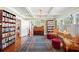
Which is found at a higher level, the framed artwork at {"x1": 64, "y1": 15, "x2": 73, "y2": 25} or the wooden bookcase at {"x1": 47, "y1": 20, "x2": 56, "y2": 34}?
the framed artwork at {"x1": 64, "y1": 15, "x2": 73, "y2": 25}

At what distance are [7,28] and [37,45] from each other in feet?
2.99

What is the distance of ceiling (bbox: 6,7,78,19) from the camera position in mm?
3432

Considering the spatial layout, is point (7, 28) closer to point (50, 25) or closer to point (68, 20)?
point (50, 25)

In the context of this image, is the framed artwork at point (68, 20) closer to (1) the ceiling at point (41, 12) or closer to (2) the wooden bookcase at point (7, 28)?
(1) the ceiling at point (41, 12)

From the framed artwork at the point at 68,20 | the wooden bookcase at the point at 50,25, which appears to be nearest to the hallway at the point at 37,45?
the wooden bookcase at the point at 50,25

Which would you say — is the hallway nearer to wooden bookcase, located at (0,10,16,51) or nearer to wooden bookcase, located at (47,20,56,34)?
wooden bookcase, located at (47,20,56,34)

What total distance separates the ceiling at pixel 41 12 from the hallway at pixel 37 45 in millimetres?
592

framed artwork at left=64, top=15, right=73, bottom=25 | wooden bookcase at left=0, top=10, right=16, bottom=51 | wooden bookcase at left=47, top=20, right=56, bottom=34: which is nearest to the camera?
wooden bookcase at left=0, top=10, right=16, bottom=51

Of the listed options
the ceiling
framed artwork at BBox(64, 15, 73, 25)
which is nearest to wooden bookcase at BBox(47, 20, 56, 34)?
the ceiling

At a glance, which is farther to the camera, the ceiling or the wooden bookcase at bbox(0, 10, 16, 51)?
the ceiling

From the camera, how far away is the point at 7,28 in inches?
134

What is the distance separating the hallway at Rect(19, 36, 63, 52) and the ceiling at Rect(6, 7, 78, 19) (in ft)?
1.94
